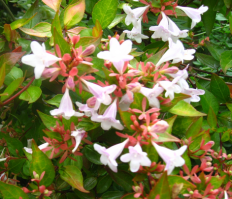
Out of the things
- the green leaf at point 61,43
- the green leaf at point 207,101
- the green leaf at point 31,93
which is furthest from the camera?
the green leaf at point 207,101

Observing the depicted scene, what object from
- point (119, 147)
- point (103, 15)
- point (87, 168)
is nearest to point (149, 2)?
point (103, 15)

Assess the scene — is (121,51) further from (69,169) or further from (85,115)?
(69,169)

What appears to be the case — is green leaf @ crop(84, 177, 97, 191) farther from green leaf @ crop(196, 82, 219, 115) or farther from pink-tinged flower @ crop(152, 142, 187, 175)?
green leaf @ crop(196, 82, 219, 115)

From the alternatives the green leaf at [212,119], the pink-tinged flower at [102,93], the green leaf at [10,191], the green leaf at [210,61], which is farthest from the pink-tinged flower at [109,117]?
the green leaf at [210,61]

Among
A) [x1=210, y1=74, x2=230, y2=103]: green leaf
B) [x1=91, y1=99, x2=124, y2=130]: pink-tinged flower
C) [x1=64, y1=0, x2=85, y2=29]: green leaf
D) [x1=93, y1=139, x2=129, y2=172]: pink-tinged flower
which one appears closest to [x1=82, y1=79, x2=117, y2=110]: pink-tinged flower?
[x1=91, y1=99, x2=124, y2=130]: pink-tinged flower

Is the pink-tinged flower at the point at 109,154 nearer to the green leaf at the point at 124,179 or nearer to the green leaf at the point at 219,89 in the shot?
the green leaf at the point at 124,179

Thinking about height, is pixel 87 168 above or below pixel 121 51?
below
